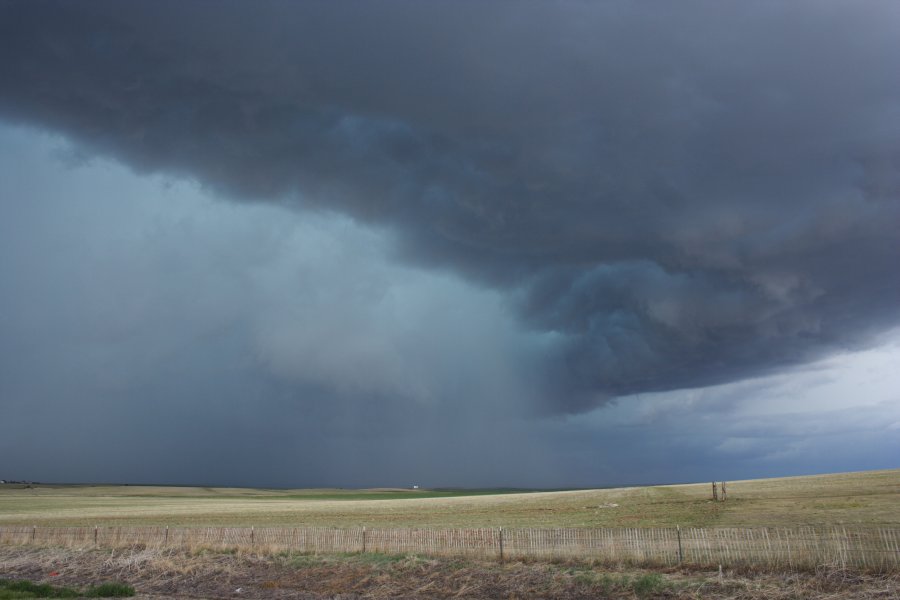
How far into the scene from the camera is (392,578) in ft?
97.0

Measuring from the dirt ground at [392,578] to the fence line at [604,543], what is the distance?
1.41 metres

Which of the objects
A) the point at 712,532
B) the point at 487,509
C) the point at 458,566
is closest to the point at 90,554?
the point at 458,566

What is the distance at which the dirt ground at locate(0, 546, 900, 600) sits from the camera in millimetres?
23203

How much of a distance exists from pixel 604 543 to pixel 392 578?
33.9ft

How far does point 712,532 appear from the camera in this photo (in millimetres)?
30953

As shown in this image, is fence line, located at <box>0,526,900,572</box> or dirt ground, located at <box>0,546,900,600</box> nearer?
dirt ground, located at <box>0,546,900,600</box>

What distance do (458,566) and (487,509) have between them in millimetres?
53937

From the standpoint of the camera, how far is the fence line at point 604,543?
2581 centimetres

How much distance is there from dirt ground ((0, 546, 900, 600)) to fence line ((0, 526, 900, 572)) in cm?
141

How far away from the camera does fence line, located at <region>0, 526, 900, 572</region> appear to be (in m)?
25.8

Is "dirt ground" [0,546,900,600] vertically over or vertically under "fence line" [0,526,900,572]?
under

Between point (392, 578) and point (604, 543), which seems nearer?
point (392, 578)

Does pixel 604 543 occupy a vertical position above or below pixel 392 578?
above

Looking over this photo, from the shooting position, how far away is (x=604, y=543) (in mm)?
30844
